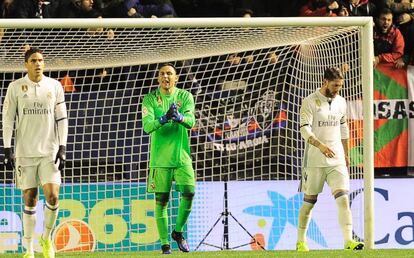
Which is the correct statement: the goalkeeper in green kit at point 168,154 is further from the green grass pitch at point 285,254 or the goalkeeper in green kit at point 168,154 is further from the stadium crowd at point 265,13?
the stadium crowd at point 265,13

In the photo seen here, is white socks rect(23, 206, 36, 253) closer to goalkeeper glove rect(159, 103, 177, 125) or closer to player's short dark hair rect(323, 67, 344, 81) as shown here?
goalkeeper glove rect(159, 103, 177, 125)

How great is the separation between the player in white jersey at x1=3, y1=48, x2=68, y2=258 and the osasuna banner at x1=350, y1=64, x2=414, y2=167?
17.2 feet

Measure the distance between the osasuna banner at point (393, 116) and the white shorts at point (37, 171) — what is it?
5.35 m

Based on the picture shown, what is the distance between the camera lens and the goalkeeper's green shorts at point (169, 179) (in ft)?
42.2

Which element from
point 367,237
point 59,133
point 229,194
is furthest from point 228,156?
point 59,133

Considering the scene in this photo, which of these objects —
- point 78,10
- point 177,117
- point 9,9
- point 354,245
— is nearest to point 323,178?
point 354,245

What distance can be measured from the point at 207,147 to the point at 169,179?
228 cm

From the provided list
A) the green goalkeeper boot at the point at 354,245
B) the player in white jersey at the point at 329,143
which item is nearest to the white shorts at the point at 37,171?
the player in white jersey at the point at 329,143

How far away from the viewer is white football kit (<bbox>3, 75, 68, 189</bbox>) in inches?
447

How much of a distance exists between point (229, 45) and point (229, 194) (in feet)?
6.15

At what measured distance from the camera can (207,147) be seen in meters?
15.1

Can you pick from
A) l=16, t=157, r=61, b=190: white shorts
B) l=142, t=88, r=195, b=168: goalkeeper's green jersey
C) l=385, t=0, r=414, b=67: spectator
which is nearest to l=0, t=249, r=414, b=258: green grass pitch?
l=142, t=88, r=195, b=168: goalkeeper's green jersey

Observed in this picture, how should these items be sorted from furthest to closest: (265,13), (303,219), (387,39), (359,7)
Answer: (265,13) < (359,7) < (387,39) < (303,219)

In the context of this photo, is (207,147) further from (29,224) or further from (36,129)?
(36,129)
